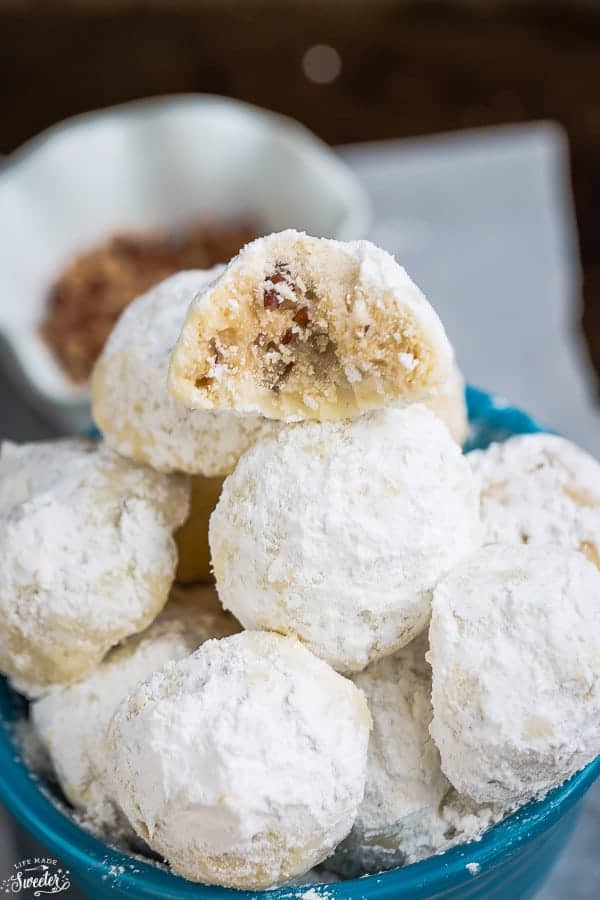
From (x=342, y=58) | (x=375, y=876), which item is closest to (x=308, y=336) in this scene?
(x=375, y=876)

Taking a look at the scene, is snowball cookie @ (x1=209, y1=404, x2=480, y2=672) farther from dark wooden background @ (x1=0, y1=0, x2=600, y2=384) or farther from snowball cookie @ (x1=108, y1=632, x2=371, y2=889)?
dark wooden background @ (x1=0, y1=0, x2=600, y2=384)

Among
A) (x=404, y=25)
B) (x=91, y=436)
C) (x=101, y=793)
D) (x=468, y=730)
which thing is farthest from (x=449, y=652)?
(x=404, y=25)

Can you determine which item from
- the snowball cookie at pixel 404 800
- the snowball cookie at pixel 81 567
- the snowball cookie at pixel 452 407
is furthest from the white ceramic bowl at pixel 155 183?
the snowball cookie at pixel 404 800

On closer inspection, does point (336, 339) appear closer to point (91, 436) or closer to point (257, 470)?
point (257, 470)

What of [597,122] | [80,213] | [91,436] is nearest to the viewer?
[91,436]

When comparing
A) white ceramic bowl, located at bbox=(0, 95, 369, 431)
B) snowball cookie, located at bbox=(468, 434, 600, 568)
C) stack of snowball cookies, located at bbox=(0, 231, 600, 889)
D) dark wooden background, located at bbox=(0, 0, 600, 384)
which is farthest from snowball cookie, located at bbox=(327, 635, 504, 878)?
dark wooden background, located at bbox=(0, 0, 600, 384)

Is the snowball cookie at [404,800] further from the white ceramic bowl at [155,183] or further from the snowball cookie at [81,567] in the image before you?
the white ceramic bowl at [155,183]

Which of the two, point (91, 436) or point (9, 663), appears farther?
point (91, 436)

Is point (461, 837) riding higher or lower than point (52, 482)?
lower
